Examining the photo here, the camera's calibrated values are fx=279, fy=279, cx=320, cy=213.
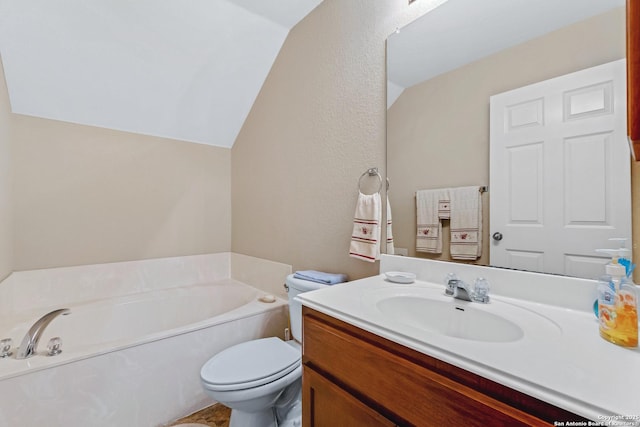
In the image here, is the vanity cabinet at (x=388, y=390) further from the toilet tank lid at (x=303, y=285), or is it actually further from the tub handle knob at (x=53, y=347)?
the tub handle knob at (x=53, y=347)

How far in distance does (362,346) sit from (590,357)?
0.49 meters

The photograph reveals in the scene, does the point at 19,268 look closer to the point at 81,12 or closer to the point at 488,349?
the point at 81,12

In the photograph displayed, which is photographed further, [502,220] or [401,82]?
[401,82]

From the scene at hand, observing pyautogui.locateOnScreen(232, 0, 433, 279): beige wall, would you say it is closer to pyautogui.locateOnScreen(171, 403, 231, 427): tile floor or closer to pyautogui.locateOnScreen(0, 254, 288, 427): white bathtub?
pyautogui.locateOnScreen(0, 254, 288, 427): white bathtub

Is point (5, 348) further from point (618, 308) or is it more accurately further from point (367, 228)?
point (618, 308)

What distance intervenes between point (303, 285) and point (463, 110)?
1.16 meters

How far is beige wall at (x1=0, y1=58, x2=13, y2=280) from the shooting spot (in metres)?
1.66

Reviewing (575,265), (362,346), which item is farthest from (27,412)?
(575,265)

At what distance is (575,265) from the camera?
0.88m

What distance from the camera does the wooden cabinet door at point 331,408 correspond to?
0.74 m

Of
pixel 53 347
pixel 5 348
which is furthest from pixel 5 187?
pixel 53 347

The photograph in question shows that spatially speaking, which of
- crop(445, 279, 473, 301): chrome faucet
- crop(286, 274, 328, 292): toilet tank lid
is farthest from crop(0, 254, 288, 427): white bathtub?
crop(445, 279, 473, 301): chrome faucet

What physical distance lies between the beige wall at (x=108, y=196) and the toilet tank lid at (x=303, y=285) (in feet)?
4.65

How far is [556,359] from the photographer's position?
1.87ft
